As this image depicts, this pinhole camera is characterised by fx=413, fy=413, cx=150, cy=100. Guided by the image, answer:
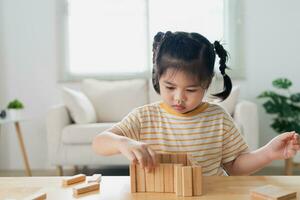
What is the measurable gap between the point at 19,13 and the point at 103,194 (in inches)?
149

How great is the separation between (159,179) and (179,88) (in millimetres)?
344

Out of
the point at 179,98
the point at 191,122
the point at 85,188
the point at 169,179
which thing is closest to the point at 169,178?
the point at 169,179

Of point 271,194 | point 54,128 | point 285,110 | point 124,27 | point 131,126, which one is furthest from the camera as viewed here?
point 124,27

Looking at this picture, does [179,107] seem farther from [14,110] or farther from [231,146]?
[14,110]

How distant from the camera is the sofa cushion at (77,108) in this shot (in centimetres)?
340

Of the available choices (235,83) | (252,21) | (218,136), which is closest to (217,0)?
(252,21)

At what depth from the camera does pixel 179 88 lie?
1.00 m

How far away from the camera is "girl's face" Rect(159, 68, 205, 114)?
3.29ft

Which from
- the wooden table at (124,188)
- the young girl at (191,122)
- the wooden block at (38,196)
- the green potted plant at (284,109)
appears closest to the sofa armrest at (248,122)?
the green potted plant at (284,109)

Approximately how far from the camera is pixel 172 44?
1059 millimetres

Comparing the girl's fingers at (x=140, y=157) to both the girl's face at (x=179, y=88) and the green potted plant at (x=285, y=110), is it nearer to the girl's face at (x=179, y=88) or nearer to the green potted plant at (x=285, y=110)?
the girl's face at (x=179, y=88)

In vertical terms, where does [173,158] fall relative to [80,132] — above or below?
above

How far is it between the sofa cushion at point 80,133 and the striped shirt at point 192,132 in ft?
7.00

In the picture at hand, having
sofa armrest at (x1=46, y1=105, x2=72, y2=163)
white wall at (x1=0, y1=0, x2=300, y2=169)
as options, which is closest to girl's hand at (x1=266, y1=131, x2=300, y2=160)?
sofa armrest at (x1=46, y1=105, x2=72, y2=163)
